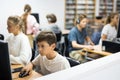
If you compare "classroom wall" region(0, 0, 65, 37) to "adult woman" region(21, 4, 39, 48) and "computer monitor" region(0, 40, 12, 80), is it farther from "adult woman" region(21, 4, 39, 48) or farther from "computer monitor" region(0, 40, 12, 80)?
"computer monitor" region(0, 40, 12, 80)

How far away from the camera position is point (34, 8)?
223 inches

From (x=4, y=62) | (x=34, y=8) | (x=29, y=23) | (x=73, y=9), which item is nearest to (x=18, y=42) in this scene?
(x=4, y=62)

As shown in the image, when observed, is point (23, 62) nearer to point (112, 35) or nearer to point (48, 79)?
point (48, 79)

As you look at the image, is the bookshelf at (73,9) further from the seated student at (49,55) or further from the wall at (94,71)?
the wall at (94,71)

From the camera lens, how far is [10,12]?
17.4 feet

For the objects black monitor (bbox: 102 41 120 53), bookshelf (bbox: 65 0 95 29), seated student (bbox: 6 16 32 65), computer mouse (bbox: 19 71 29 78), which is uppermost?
bookshelf (bbox: 65 0 95 29)

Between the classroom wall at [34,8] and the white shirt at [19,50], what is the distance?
300 centimetres

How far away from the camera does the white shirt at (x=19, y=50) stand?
221 cm

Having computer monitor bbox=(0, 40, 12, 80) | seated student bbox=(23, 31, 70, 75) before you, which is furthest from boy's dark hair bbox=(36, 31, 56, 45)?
computer monitor bbox=(0, 40, 12, 80)

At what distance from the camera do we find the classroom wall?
17.1 feet

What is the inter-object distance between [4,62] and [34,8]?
14.9ft

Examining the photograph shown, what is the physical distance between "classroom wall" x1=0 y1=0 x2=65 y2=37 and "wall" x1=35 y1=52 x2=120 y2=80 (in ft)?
14.7

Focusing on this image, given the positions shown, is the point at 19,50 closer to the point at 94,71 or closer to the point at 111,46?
the point at 111,46

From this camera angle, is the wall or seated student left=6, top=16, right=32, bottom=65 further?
seated student left=6, top=16, right=32, bottom=65
